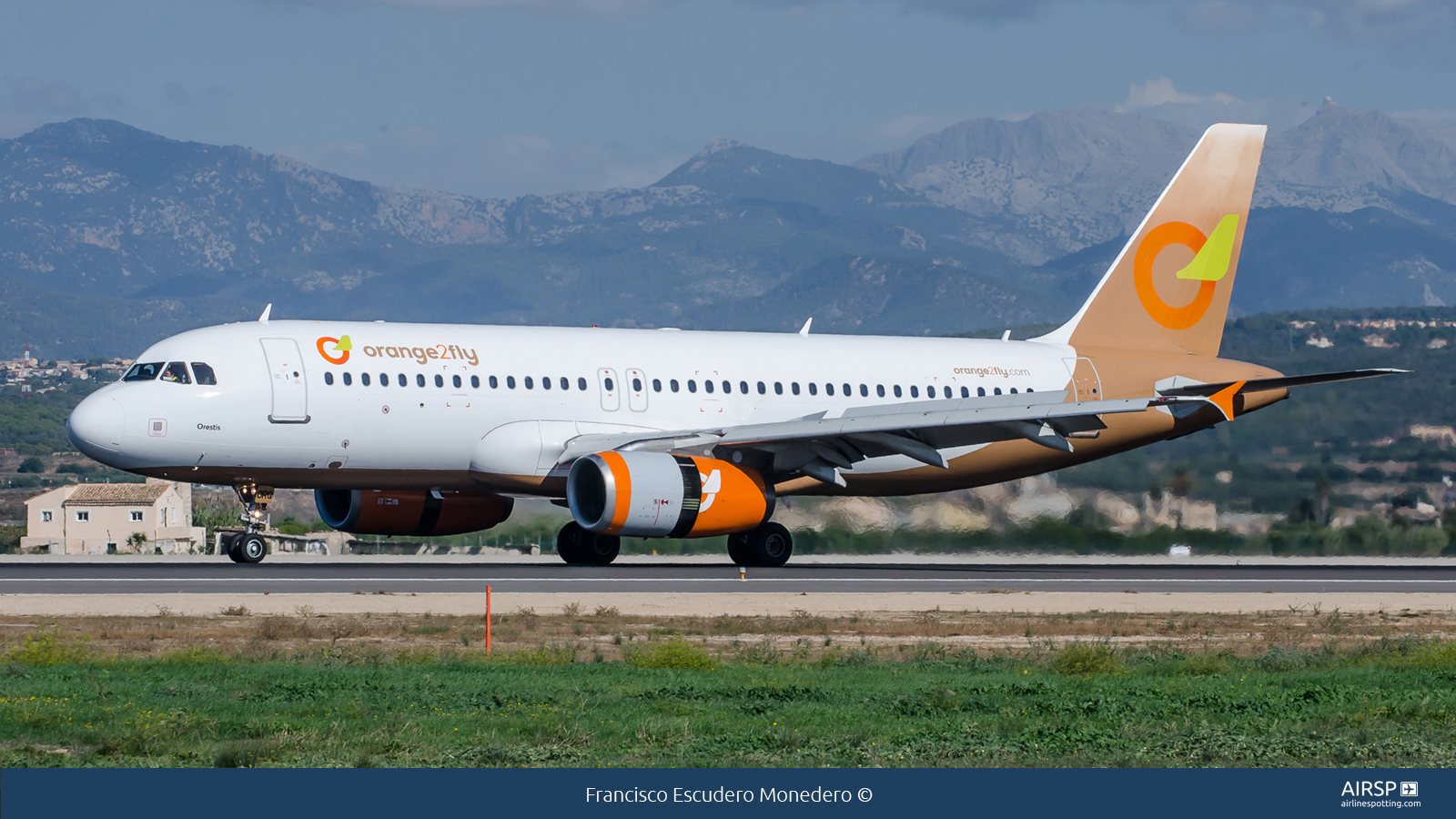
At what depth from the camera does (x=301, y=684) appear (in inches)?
583

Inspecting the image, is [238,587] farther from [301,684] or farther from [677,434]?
[301,684]

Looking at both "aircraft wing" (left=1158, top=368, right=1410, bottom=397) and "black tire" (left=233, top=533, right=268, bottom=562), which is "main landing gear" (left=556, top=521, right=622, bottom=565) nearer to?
"black tire" (left=233, top=533, right=268, bottom=562)

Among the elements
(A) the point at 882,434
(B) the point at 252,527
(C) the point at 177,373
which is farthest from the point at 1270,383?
(C) the point at 177,373

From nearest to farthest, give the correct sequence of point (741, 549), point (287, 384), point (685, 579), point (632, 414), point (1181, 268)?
point (685, 579) → point (287, 384) → point (632, 414) → point (741, 549) → point (1181, 268)

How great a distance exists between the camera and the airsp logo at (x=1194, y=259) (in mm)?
38031

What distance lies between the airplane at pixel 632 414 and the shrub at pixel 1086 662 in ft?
39.4

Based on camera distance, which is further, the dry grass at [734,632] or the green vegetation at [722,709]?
the dry grass at [734,632]

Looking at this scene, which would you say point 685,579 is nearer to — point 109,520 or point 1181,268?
point 1181,268

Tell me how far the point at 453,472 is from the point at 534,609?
8850 mm

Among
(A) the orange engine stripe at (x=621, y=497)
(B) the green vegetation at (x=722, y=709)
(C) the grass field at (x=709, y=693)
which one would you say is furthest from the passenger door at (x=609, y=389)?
(B) the green vegetation at (x=722, y=709)

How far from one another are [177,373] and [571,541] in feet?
27.2

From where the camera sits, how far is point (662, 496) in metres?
28.8

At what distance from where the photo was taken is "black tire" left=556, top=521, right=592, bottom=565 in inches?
1324

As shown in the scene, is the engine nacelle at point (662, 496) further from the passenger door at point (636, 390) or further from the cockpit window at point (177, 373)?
the cockpit window at point (177, 373)
